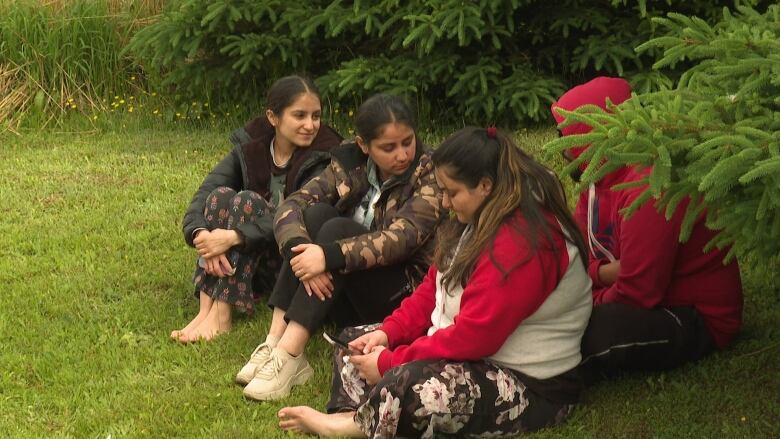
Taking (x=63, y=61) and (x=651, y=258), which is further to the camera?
(x=63, y=61)

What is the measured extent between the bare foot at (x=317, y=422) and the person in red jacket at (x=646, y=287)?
35.4 inches

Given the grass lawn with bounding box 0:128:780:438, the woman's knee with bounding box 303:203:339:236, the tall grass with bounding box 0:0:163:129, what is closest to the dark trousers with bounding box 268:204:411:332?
the woman's knee with bounding box 303:203:339:236

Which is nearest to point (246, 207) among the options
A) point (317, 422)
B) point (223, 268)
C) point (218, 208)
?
point (218, 208)

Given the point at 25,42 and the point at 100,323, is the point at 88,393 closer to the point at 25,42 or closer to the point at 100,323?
the point at 100,323

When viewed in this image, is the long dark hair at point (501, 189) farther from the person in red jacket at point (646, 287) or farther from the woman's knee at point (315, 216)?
the woman's knee at point (315, 216)

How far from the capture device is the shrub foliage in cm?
739

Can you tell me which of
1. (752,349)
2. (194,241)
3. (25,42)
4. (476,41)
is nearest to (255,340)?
(194,241)

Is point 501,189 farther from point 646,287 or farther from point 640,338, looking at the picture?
point 640,338

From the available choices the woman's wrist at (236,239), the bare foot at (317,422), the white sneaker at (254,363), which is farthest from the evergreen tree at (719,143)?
the woman's wrist at (236,239)

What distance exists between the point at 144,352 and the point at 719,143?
9.57ft

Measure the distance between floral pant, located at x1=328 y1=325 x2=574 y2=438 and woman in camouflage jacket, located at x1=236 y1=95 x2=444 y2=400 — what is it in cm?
67

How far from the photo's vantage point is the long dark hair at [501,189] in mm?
4055

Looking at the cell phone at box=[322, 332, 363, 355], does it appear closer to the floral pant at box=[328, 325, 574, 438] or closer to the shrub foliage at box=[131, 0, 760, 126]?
the floral pant at box=[328, 325, 574, 438]

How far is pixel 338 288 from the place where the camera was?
4.89 m
